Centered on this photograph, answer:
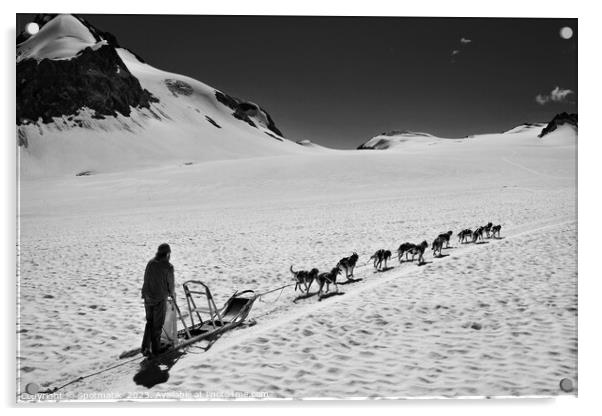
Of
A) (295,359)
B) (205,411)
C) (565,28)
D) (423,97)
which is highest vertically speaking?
(565,28)

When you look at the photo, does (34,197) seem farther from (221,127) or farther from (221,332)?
(221,127)

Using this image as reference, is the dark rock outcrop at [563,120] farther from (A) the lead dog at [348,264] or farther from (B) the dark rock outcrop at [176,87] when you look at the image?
(B) the dark rock outcrop at [176,87]

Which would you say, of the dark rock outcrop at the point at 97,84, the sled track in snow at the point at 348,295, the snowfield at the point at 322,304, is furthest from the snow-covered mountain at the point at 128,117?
the sled track in snow at the point at 348,295

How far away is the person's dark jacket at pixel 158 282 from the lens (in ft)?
20.5

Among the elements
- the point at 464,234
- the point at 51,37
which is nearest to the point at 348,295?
the point at 464,234

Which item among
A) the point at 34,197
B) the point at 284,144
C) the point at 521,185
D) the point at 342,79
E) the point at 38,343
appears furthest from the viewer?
the point at 284,144

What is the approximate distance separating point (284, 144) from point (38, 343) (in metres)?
126

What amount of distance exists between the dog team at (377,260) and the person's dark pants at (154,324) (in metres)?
3.04

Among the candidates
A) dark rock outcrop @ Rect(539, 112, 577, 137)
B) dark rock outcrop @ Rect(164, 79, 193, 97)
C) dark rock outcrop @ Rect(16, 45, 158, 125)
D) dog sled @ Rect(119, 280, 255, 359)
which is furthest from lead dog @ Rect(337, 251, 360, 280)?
dark rock outcrop @ Rect(164, 79, 193, 97)

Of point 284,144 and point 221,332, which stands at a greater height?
point 284,144

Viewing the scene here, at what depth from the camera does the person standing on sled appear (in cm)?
626

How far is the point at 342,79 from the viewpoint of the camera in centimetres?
1052

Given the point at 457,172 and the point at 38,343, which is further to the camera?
the point at 457,172

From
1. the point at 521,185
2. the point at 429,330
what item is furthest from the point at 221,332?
the point at 521,185
